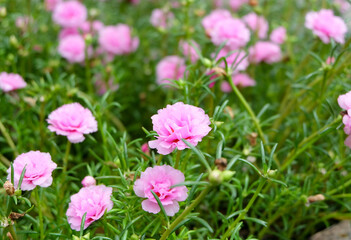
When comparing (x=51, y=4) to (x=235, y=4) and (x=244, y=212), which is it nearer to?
(x=235, y=4)

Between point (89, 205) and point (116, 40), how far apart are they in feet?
3.85

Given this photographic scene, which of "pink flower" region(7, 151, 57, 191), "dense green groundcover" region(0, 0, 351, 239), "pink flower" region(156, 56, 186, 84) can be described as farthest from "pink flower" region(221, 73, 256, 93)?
"pink flower" region(7, 151, 57, 191)

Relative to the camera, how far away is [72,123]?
98 centimetres

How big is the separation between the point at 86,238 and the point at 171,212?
202 mm

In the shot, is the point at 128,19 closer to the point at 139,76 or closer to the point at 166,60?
the point at 139,76

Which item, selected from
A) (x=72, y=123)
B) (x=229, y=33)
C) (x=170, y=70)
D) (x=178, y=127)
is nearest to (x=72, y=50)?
(x=170, y=70)

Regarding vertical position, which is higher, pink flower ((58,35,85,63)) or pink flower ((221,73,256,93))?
pink flower ((58,35,85,63))

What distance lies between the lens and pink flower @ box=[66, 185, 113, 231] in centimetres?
82

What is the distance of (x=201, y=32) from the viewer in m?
1.75

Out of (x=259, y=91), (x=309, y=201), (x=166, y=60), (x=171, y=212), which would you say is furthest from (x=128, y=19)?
(x=171, y=212)

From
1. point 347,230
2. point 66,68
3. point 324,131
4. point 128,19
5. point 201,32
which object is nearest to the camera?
point 324,131

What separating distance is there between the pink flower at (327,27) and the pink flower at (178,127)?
30.1 inches

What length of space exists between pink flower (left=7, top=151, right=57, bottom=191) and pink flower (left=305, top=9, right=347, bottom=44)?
3.29 ft

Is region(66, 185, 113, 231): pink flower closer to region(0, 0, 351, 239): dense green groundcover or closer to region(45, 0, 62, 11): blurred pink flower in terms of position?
region(0, 0, 351, 239): dense green groundcover
